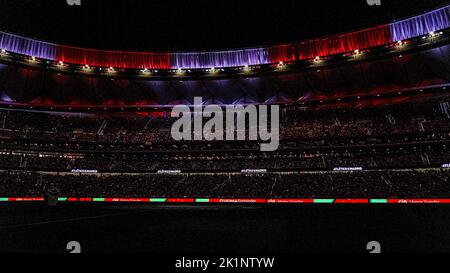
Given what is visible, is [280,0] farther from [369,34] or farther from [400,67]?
[400,67]

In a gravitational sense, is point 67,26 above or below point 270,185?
above

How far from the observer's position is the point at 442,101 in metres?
45.6

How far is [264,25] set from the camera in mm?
49531

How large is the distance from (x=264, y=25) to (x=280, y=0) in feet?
21.3

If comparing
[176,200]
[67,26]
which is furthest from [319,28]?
[67,26]
